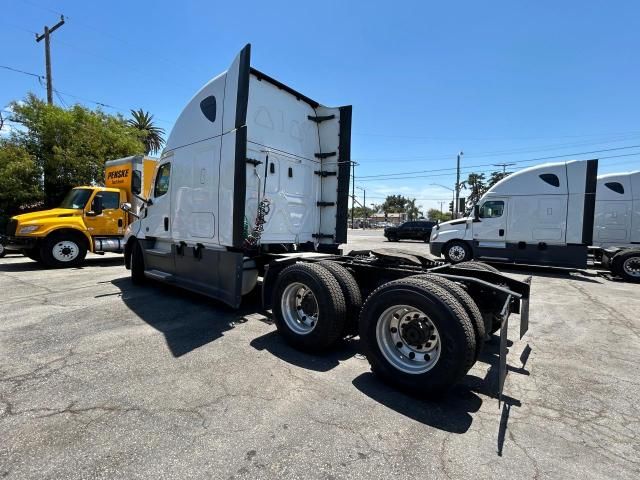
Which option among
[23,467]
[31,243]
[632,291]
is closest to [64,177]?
[31,243]

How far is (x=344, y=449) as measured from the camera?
232cm

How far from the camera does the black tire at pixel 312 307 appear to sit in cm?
376

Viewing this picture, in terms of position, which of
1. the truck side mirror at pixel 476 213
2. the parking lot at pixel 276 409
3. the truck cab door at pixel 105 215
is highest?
the truck side mirror at pixel 476 213

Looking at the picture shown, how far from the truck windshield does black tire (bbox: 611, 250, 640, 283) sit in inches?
623

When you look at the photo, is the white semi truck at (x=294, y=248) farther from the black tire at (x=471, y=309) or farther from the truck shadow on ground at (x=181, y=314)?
the truck shadow on ground at (x=181, y=314)

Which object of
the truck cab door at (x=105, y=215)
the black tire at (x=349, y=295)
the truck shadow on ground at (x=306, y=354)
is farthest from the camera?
the truck cab door at (x=105, y=215)

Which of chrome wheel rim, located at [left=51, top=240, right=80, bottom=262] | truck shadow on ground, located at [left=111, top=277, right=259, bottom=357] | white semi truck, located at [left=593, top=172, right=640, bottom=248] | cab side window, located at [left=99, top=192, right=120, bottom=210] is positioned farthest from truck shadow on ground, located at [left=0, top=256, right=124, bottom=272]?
white semi truck, located at [left=593, top=172, right=640, bottom=248]

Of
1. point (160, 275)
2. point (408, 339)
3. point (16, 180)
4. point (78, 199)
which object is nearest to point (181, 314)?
point (160, 275)

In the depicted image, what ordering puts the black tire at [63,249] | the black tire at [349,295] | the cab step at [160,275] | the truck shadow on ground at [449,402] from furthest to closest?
the black tire at [63,249], the cab step at [160,275], the black tire at [349,295], the truck shadow on ground at [449,402]

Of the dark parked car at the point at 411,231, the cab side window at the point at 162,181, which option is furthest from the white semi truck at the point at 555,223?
the dark parked car at the point at 411,231

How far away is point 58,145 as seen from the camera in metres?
17.7

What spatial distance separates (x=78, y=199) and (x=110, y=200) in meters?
0.87

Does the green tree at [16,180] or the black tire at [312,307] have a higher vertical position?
the green tree at [16,180]

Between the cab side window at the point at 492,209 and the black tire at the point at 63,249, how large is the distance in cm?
1297
